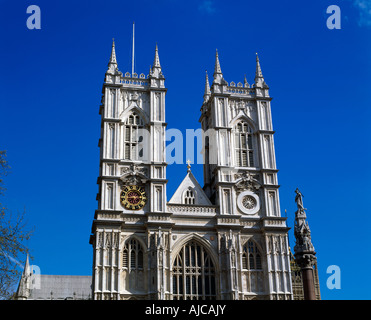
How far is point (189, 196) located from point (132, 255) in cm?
813

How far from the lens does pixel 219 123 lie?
54312mm

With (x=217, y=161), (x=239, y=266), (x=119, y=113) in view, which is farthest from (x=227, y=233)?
(x=119, y=113)

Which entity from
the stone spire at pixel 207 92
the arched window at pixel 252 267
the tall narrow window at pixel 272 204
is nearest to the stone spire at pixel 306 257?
the arched window at pixel 252 267

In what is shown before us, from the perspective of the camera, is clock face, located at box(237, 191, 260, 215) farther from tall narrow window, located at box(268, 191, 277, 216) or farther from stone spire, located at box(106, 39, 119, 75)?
stone spire, located at box(106, 39, 119, 75)

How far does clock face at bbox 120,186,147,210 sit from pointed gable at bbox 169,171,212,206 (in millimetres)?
3084

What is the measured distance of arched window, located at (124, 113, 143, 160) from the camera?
51.9m

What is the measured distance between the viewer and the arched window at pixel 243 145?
54094 mm

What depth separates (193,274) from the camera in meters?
48.5

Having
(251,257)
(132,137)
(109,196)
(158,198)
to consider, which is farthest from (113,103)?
(251,257)

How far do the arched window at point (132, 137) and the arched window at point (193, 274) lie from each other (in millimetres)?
A: 9779

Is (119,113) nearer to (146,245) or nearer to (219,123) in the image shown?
(219,123)

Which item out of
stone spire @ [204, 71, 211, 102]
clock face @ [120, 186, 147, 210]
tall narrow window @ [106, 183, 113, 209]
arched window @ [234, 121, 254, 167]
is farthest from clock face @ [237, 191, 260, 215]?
stone spire @ [204, 71, 211, 102]
